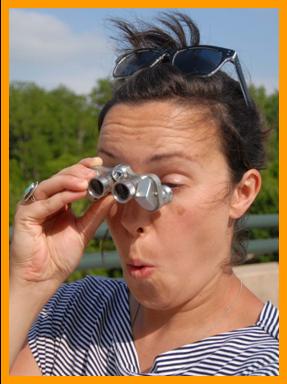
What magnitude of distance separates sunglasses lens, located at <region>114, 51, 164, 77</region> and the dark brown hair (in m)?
0.04

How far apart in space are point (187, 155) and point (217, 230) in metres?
0.31

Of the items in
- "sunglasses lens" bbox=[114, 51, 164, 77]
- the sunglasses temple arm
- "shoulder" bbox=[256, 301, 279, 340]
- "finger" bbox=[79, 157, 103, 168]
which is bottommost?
"shoulder" bbox=[256, 301, 279, 340]

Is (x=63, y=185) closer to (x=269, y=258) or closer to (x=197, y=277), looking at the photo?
(x=197, y=277)

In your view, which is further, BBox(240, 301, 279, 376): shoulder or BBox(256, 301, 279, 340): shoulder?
BBox(256, 301, 279, 340): shoulder

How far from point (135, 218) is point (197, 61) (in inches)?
26.1

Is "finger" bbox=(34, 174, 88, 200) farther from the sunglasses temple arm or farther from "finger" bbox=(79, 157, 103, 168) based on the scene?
the sunglasses temple arm

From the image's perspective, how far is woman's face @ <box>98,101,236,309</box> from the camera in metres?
2.01

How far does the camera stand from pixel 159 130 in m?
2.06

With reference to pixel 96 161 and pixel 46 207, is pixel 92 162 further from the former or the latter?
pixel 46 207

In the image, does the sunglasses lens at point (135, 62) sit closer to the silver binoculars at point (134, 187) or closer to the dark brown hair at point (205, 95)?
the dark brown hair at point (205, 95)

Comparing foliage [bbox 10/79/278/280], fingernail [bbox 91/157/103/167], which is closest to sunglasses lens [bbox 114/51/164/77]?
fingernail [bbox 91/157/103/167]

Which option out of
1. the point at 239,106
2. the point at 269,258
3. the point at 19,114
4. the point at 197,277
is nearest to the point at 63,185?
the point at 197,277

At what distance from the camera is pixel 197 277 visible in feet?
6.85

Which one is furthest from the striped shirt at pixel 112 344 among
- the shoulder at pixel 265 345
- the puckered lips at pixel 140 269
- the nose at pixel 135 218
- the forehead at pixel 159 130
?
the forehead at pixel 159 130
